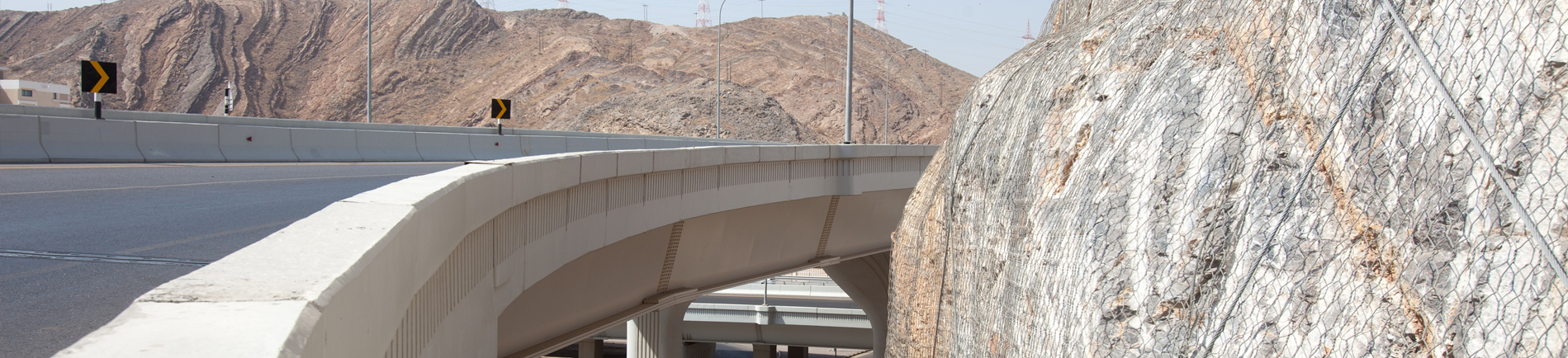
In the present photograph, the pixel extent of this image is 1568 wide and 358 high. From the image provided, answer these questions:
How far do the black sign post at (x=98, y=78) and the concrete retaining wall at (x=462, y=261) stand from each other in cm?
942

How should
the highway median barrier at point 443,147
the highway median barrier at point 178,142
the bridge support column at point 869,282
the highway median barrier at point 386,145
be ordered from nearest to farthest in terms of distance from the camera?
the highway median barrier at point 178,142
the highway median barrier at point 386,145
the highway median barrier at point 443,147
the bridge support column at point 869,282

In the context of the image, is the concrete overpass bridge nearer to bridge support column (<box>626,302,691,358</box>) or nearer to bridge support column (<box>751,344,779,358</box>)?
bridge support column (<box>626,302,691,358</box>)

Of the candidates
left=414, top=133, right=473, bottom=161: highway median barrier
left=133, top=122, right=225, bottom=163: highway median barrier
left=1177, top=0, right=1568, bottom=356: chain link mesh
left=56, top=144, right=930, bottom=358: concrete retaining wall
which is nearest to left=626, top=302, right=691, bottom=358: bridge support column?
left=414, top=133, right=473, bottom=161: highway median barrier

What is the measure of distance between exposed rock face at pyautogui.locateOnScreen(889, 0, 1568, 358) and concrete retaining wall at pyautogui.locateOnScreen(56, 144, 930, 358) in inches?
124

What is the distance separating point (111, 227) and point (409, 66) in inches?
2887

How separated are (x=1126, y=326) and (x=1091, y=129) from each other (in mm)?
1328

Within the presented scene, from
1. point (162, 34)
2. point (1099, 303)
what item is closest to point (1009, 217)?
point (1099, 303)

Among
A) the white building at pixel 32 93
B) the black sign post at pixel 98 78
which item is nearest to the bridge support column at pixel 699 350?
the black sign post at pixel 98 78

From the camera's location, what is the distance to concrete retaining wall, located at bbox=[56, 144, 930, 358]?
1.97 m

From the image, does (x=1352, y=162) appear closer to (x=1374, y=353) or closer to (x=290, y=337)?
(x=1374, y=353)

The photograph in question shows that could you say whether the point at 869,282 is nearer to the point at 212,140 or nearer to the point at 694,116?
the point at 212,140

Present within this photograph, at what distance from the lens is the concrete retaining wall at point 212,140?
12.9 m

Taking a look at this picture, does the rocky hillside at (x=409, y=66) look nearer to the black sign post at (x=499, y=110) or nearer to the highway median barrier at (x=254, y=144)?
the black sign post at (x=499, y=110)

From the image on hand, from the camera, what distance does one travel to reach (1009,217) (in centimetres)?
614
